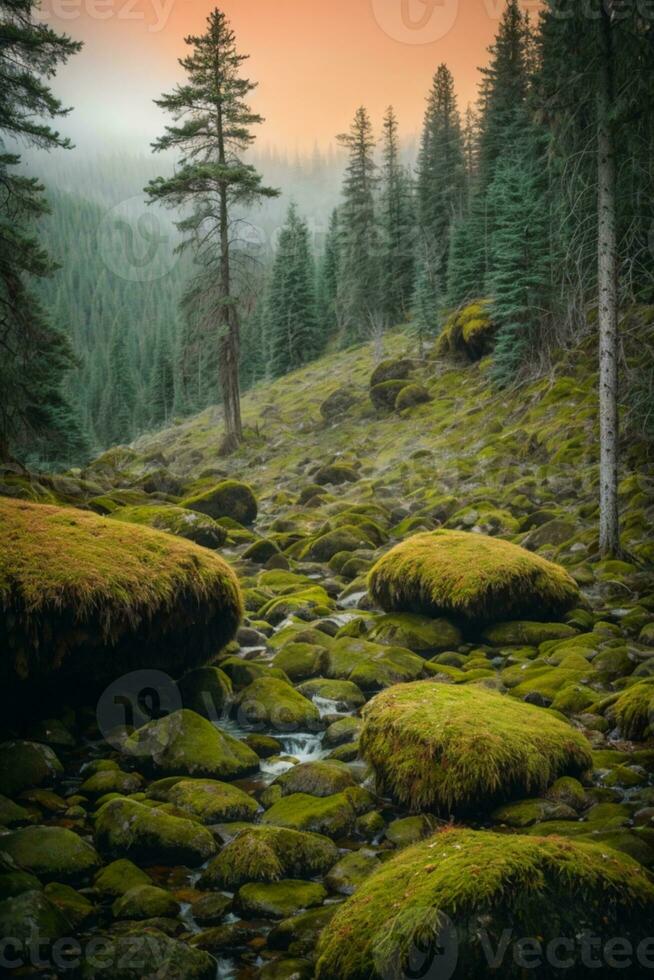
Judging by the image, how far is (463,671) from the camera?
8641 millimetres

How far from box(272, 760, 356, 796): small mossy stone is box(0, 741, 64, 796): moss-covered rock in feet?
6.42

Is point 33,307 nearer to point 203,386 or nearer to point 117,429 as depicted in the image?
point 203,386

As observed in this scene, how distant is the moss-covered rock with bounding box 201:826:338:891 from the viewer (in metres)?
4.81

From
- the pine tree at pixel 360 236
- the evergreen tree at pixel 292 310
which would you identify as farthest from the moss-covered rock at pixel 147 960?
the evergreen tree at pixel 292 310

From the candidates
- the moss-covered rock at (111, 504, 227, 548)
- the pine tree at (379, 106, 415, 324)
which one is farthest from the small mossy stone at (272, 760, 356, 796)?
the pine tree at (379, 106, 415, 324)

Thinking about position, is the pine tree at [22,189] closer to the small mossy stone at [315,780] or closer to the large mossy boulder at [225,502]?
the large mossy boulder at [225,502]

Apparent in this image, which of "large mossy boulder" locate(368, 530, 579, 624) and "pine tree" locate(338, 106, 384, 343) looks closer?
"large mossy boulder" locate(368, 530, 579, 624)

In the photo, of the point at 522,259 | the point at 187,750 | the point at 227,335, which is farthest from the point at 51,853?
the point at 227,335

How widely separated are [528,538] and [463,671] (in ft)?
18.5

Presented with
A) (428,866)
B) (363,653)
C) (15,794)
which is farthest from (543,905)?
(363,653)

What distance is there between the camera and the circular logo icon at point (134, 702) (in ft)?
23.6

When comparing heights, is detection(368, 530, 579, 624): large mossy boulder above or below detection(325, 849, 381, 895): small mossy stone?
above

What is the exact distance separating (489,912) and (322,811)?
2.43m

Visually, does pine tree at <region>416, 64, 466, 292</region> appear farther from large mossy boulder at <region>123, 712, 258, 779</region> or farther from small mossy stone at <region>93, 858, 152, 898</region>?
small mossy stone at <region>93, 858, 152, 898</region>
